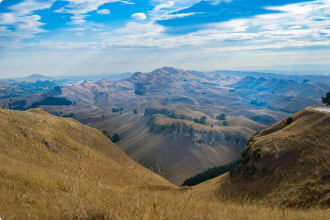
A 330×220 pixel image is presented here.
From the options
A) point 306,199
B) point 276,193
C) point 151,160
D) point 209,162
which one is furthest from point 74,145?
point 209,162

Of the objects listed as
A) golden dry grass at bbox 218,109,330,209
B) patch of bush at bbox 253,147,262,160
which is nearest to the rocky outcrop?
golden dry grass at bbox 218,109,330,209

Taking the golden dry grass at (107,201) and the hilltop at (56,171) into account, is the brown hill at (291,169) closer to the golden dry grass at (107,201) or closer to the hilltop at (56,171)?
the hilltop at (56,171)

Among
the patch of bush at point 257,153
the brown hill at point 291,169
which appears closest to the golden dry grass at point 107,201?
the brown hill at point 291,169

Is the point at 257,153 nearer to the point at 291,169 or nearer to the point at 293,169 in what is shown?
the point at 291,169

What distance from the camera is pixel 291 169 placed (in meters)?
34.8

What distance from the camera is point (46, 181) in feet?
29.5

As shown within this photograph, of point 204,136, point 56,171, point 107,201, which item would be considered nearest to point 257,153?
point 56,171

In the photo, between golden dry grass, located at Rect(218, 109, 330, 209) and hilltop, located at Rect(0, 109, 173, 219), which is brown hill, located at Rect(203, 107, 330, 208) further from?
hilltop, located at Rect(0, 109, 173, 219)

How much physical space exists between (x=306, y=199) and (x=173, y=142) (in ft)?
536

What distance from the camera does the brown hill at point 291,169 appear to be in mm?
26109

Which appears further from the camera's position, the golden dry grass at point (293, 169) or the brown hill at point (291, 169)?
the brown hill at point (291, 169)

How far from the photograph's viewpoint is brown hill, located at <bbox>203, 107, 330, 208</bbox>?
26.1 m

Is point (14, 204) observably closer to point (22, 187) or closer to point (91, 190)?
point (91, 190)

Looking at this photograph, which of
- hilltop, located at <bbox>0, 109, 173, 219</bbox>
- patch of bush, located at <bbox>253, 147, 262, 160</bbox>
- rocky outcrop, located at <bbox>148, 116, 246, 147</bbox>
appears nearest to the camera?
hilltop, located at <bbox>0, 109, 173, 219</bbox>
